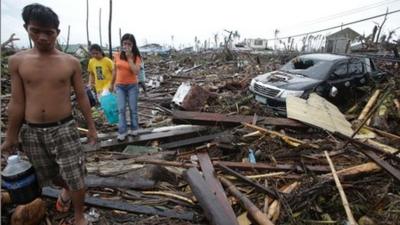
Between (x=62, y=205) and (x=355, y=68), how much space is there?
8.72 m

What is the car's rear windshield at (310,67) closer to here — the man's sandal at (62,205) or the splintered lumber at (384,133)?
the splintered lumber at (384,133)

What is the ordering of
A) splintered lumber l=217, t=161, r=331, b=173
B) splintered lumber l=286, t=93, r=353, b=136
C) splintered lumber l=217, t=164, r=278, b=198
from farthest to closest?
splintered lumber l=286, t=93, r=353, b=136 → splintered lumber l=217, t=161, r=331, b=173 → splintered lumber l=217, t=164, r=278, b=198

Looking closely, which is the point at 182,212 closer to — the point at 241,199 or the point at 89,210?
the point at 241,199

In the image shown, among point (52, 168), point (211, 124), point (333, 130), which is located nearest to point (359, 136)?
point (333, 130)

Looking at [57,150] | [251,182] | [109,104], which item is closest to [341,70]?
[251,182]

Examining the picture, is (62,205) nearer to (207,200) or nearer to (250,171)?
(207,200)

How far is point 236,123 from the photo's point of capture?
6.66m

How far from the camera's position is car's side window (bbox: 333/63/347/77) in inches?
346

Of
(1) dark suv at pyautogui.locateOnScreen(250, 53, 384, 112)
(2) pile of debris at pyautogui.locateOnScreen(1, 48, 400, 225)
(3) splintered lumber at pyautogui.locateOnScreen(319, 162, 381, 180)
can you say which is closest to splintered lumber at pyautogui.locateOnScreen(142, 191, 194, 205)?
(2) pile of debris at pyautogui.locateOnScreen(1, 48, 400, 225)

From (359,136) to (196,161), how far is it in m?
3.55

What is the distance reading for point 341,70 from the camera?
8.95m

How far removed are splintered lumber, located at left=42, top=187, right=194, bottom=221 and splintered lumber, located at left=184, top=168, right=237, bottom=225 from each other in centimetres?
23

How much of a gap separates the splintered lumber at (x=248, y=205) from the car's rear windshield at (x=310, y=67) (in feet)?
17.8

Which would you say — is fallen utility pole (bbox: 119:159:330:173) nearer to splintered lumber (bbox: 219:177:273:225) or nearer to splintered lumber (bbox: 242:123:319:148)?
splintered lumber (bbox: 219:177:273:225)
